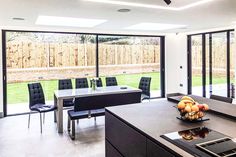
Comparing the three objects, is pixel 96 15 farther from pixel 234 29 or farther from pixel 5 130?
pixel 234 29

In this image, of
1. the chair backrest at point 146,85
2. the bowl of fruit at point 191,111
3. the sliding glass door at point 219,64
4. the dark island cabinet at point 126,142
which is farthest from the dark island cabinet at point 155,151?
the sliding glass door at point 219,64

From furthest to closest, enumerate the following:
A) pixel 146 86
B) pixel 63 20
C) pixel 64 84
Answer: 1. pixel 146 86
2. pixel 64 84
3. pixel 63 20

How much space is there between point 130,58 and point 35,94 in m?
3.66

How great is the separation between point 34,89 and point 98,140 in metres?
1.92

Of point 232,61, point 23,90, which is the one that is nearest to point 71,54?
point 23,90

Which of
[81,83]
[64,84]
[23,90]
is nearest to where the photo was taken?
[64,84]

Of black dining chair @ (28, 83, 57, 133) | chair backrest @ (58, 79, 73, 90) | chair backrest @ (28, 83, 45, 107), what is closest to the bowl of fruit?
black dining chair @ (28, 83, 57, 133)

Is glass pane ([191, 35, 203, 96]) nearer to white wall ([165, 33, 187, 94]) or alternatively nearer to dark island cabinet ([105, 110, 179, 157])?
white wall ([165, 33, 187, 94])

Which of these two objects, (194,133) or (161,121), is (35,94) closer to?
(161,121)

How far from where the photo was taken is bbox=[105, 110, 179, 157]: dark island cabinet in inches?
67.6

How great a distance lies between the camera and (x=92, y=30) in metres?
6.67

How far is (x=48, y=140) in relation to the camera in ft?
13.8

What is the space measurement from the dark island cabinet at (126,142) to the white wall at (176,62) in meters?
5.93

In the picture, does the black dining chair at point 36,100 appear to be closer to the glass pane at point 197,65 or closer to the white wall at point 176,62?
the white wall at point 176,62
